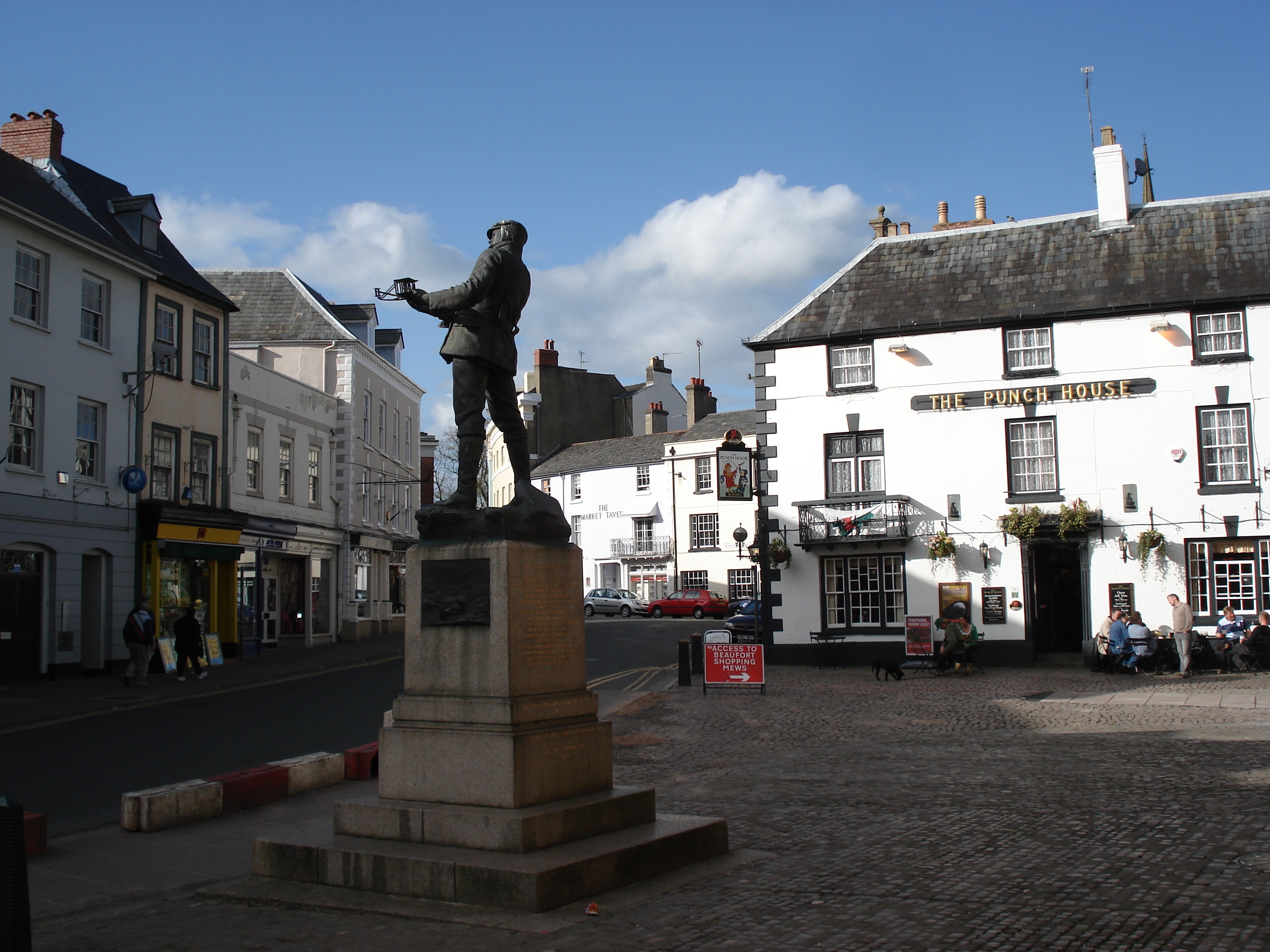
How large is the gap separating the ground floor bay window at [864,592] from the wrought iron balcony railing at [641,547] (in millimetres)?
29790

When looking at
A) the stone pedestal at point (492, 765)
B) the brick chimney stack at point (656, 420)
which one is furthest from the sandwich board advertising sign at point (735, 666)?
the brick chimney stack at point (656, 420)

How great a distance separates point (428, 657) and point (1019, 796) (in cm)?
510

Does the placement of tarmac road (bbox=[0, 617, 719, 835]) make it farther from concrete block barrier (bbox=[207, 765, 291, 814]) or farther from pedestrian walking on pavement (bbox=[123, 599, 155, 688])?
pedestrian walking on pavement (bbox=[123, 599, 155, 688])

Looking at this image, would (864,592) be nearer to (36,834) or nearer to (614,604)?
(36,834)

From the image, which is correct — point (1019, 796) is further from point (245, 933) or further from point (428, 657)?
point (245, 933)

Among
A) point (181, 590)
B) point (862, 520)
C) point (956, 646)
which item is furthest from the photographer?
point (181, 590)

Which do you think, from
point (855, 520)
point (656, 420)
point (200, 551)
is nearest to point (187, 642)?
point (200, 551)

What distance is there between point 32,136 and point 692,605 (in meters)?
30.7

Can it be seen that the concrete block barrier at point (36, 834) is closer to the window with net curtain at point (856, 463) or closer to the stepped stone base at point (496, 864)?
the stepped stone base at point (496, 864)

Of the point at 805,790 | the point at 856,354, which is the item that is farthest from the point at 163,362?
the point at 805,790

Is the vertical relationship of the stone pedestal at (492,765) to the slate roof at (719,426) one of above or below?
below

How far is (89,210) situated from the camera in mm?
26516

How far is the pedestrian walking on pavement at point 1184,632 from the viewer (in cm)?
2227

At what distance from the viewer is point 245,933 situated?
5941 millimetres
